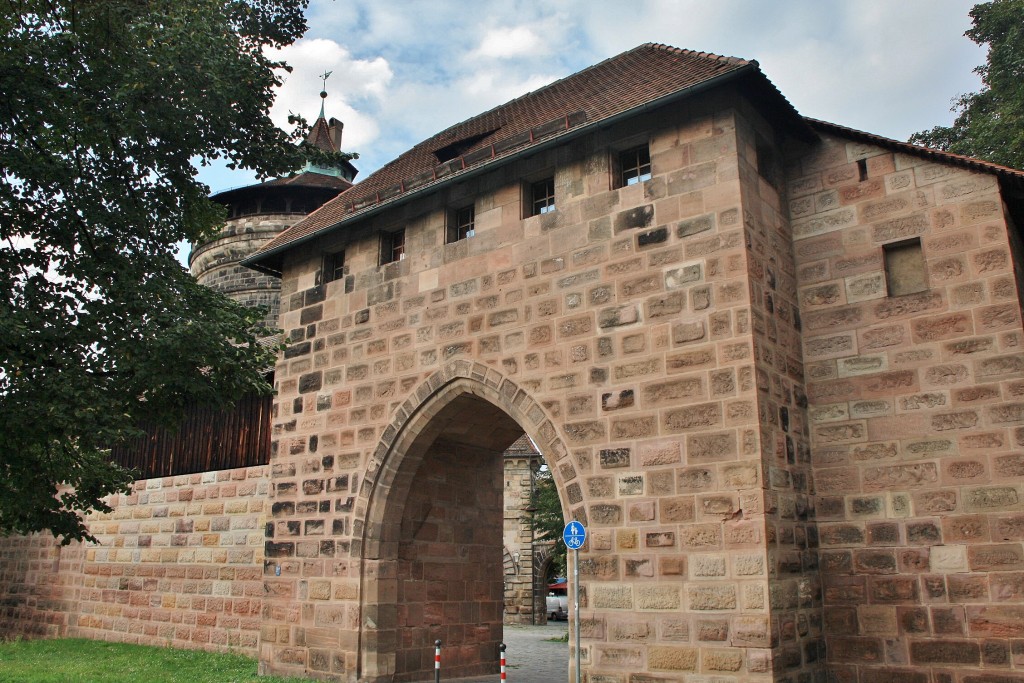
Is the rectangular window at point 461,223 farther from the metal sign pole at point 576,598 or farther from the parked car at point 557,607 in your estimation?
the parked car at point 557,607

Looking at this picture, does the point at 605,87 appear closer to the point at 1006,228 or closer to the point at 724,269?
the point at 724,269

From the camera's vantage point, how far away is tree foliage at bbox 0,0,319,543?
8.42 meters

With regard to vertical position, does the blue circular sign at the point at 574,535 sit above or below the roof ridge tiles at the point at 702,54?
below

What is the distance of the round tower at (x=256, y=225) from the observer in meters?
26.3

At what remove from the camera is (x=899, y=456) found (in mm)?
8867

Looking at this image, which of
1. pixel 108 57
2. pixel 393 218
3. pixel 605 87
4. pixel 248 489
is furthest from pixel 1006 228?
pixel 248 489

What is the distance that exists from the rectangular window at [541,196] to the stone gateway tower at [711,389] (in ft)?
0.12

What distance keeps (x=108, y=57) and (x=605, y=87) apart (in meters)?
5.86

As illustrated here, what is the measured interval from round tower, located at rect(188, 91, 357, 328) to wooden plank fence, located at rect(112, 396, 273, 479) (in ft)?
30.1

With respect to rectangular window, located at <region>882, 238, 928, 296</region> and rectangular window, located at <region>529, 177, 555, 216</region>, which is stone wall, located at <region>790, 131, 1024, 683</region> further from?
rectangular window, located at <region>529, 177, 555, 216</region>

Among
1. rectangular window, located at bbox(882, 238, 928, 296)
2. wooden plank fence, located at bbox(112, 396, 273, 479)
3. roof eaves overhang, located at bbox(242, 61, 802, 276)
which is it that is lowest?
wooden plank fence, located at bbox(112, 396, 273, 479)

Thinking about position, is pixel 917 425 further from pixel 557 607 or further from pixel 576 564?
pixel 557 607

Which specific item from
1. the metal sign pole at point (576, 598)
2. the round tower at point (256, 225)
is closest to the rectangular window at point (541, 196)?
the metal sign pole at point (576, 598)

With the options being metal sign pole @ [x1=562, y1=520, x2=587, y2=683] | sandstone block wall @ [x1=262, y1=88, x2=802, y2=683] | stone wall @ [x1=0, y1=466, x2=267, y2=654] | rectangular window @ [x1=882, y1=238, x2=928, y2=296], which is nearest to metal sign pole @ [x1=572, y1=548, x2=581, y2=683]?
metal sign pole @ [x1=562, y1=520, x2=587, y2=683]
